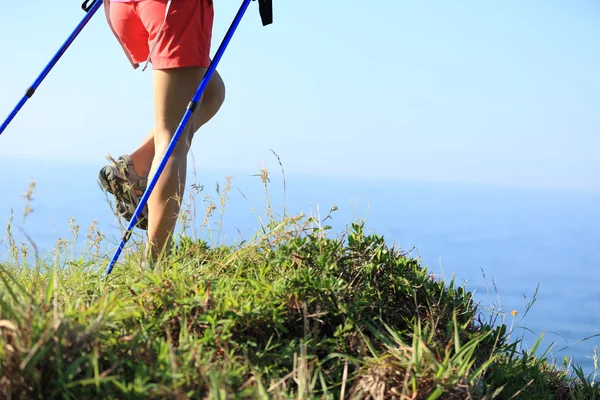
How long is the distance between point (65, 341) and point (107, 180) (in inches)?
94.6

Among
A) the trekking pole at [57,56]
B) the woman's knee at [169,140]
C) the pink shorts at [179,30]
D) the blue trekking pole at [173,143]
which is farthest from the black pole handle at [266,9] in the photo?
the trekking pole at [57,56]

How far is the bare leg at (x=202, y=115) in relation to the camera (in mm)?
4238

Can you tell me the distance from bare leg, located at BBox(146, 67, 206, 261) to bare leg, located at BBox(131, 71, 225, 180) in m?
0.34

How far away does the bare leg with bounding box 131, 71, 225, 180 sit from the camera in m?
4.24

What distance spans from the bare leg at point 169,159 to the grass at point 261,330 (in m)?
0.13

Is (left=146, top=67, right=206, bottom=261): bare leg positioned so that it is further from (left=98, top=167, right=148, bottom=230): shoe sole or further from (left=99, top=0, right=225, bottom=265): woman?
(left=98, top=167, right=148, bottom=230): shoe sole

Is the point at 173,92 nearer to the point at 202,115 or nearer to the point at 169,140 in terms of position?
the point at 169,140

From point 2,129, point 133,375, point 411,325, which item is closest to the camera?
point 133,375

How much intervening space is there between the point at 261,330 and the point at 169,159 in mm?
1405

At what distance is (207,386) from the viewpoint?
2221mm

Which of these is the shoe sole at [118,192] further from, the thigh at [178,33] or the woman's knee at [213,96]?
the thigh at [178,33]

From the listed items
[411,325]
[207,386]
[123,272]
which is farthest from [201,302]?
[411,325]

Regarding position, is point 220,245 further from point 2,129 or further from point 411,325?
point 2,129

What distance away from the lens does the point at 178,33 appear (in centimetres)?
360
